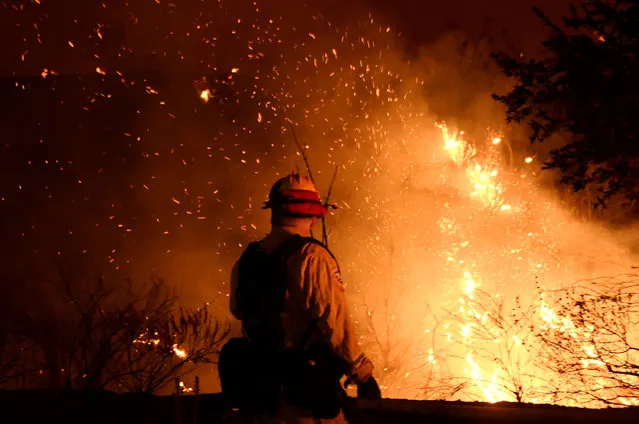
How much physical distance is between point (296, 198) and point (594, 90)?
11.3 ft

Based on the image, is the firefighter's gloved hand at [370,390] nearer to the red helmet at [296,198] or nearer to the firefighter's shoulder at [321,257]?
the firefighter's shoulder at [321,257]

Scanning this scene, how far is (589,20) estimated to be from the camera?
5684 mm

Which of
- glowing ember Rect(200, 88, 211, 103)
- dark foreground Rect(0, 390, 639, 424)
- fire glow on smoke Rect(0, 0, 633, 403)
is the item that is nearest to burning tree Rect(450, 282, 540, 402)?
fire glow on smoke Rect(0, 0, 633, 403)

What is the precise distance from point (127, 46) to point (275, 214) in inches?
887

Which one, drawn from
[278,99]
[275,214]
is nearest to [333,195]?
[278,99]

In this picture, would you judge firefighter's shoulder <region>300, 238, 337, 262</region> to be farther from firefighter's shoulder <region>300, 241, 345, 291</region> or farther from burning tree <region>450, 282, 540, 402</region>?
burning tree <region>450, 282, 540, 402</region>

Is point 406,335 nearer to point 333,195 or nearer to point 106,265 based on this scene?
point 333,195

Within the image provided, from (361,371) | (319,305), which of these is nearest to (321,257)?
(319,305)

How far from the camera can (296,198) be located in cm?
313

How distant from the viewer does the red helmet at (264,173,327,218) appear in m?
3.13

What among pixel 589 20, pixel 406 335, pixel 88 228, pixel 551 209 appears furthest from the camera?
pixel 88 228

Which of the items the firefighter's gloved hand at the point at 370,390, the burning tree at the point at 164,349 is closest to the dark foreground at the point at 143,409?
the firefighter's gloved hand at the point at 370,390

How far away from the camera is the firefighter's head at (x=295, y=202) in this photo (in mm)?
3137

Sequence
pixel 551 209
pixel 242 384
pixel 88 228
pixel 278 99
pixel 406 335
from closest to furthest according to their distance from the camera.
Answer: pixel 242 384 → pixel 551 209 → pixel 406 335 → pixel 278 99 → pixel 88 228
